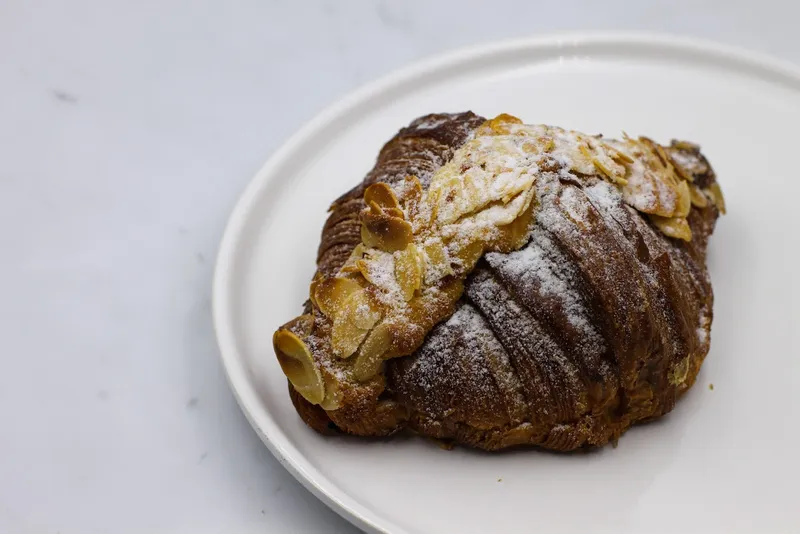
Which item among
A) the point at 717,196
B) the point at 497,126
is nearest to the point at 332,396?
the point at 497,126

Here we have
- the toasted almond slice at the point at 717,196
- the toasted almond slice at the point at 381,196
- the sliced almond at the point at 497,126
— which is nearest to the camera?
the toasted almond slice at the point at 381,196

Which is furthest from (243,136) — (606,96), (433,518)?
(433,518)

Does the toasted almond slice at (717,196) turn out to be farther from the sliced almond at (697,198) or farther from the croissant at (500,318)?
the croissant at (500,318)

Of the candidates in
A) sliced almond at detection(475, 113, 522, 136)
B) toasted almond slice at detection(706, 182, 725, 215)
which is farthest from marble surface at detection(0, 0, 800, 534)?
toasted almond slice at detection(706, 182, 725, 215)

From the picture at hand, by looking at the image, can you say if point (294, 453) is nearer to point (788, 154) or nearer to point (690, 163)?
point (690, 163)

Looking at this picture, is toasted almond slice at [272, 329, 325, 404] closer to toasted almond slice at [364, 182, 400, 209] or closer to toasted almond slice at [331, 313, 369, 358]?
toasted almond slice at [331, 313, 369, 358]

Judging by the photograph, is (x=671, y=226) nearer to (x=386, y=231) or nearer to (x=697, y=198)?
(x=697, y=198)

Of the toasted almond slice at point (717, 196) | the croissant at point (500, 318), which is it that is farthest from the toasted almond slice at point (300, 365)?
the toasted almond slice at point (717, 196)
